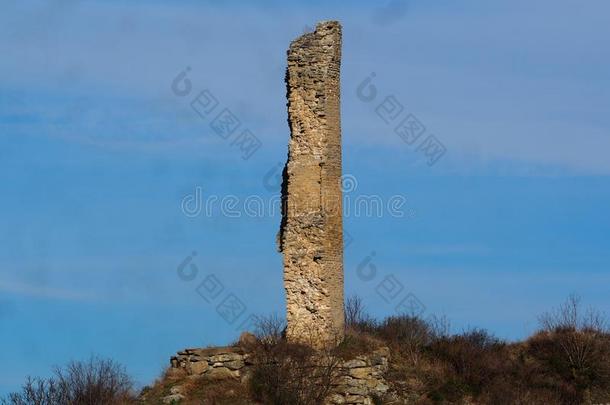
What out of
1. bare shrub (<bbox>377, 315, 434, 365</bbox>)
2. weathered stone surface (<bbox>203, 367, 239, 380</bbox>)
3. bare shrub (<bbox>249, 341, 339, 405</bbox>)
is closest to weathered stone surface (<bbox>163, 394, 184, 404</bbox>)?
weathered stone surface (<bbox>203, 367, 239, 380</bbox>)

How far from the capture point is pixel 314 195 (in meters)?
26.7

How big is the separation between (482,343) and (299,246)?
6495 millimetres

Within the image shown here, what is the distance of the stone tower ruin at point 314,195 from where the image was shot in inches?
1031

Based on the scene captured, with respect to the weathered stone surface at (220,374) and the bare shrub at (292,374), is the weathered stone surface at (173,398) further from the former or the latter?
the bare shrub at (292,374)

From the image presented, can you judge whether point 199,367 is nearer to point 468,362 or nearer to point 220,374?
point 220,374

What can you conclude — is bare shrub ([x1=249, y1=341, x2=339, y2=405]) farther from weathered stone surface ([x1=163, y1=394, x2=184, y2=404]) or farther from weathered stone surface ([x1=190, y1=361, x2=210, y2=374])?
weathered stone surface ([x1=163, y1=394, x2=184, y2=404])

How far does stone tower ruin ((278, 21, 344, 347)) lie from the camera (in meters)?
26.2

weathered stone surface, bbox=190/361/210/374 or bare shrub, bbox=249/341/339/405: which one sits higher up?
weathered stone surface, bbox=190/361/210/374

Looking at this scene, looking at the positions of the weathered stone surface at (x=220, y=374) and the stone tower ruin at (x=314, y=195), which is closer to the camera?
the weathered stone surface at (x=220, y=374)

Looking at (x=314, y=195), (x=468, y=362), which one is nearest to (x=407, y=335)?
(x=468, y=362)

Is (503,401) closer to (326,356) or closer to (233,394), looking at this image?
(326,356)

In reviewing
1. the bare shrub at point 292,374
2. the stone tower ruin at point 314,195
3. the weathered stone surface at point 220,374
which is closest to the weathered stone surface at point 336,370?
the weathered stone surface at point 220,374

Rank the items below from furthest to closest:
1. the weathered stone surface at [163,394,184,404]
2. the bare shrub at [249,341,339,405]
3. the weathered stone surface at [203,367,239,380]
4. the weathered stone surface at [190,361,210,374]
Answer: the weathered stone surface at [190,361,210,374] < the weathered stone surface at [203,367,239,380] < the weathered stone surface at [163,394,184,404] < the bare shrub at [249,341,339,405]

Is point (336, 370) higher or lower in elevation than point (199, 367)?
lower
